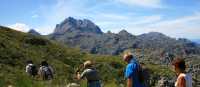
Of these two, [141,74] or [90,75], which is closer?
[141,74]

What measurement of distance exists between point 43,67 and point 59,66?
27.9m

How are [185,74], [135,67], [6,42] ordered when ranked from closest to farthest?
[185,74] < [135,67] < [6,42]

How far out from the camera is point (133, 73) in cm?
1348

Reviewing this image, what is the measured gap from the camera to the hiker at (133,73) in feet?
44.1

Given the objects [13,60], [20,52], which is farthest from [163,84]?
[20,52]

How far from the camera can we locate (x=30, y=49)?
6266 cm

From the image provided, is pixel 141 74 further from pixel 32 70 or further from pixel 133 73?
pixel 32 70

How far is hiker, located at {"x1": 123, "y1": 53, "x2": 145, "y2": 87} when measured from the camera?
13.4m

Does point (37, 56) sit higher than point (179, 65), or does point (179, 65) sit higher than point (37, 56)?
point (179, 65)

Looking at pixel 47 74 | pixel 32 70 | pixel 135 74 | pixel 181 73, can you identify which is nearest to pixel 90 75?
pixel 135 74

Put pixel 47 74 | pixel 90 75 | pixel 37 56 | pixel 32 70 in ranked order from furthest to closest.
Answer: pixel 37 56 < pixel 32 70 < pixel 47 74 < pixel 90 75

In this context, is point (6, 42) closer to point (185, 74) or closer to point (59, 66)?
point (59, 66)

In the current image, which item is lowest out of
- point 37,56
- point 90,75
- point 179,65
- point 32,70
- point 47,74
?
point 47,74

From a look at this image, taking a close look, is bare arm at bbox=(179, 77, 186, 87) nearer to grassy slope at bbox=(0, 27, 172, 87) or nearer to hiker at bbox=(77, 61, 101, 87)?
hiker at bbox=(77, 61, 101, 87)
